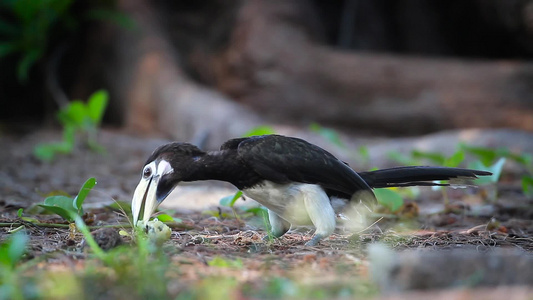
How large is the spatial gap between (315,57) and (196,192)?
3737mm

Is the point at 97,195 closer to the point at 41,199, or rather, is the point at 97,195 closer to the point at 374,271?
the point at 41,199

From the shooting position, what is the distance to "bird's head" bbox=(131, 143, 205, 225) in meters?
2.80

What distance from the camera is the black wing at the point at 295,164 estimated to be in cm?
271

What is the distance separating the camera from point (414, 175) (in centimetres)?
295

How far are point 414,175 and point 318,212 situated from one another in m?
0.57

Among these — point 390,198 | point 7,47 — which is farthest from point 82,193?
point 7,47

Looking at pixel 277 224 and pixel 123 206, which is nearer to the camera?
pixel 277 224

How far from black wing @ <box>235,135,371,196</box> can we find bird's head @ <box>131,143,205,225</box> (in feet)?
0.98

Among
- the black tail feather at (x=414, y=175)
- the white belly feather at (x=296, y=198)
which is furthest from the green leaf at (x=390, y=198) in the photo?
the white belly feather at (x=296, y=198)

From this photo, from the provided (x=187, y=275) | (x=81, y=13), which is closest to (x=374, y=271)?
(x=187, y=275)

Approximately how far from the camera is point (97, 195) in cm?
424

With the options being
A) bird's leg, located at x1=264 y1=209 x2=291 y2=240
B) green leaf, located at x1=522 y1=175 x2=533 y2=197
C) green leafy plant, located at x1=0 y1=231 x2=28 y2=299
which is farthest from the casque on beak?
green leaf, located at x1=522 y1=175 x2=533 y2=197

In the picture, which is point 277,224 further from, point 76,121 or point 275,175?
point 76,121

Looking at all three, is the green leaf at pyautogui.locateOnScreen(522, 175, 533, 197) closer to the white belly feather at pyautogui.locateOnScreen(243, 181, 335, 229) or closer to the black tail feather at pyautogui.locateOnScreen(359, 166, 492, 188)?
the black tail feather at pyautogui.locateOnScreen(359, 166, 492, 188)
